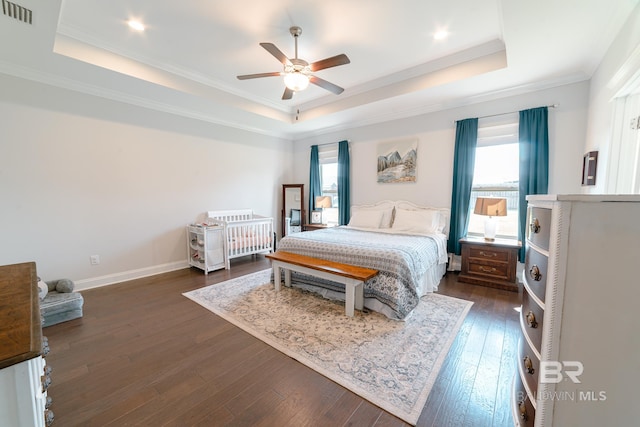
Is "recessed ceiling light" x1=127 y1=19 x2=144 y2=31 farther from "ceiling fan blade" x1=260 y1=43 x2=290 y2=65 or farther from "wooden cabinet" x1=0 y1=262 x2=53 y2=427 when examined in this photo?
"wooden cabinet" x1=0 y1=262 x2=53 y2=427

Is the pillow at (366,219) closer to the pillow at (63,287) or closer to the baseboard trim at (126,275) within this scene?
the baseboard trim at (126,275)

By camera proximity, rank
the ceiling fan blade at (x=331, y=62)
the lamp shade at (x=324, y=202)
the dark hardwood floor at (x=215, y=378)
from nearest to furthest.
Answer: the dark hardwood floor at (x=215, y=378) < the ceiling fan blade at (x=331, y=62) < the lamp shade at (x=324, y=202)

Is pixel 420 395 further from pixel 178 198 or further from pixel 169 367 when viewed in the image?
pixel 178 198

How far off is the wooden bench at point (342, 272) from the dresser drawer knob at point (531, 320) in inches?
54.9

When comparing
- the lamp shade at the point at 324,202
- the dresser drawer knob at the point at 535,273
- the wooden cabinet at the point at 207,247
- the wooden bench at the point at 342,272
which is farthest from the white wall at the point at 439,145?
the dresser drawer knob at the point at 535,273

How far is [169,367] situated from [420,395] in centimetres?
183

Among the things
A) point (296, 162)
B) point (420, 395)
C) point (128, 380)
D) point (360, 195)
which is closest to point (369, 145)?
point (360, 195)

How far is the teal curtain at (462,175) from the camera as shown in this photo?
382 centimetres

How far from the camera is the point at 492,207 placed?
340 centimetres

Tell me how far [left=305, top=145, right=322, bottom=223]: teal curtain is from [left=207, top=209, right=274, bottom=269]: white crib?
1.25 m

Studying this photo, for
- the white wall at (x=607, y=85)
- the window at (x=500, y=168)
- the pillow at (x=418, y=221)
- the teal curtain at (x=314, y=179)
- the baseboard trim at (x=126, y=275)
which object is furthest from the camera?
the teal curtain at (x=314, y=179)

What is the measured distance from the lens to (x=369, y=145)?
5.00 m

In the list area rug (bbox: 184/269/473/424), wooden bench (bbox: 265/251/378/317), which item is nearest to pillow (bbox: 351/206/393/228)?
area rug (bbox: 184/269/473/424)

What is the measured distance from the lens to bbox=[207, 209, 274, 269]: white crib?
14.7 ft
